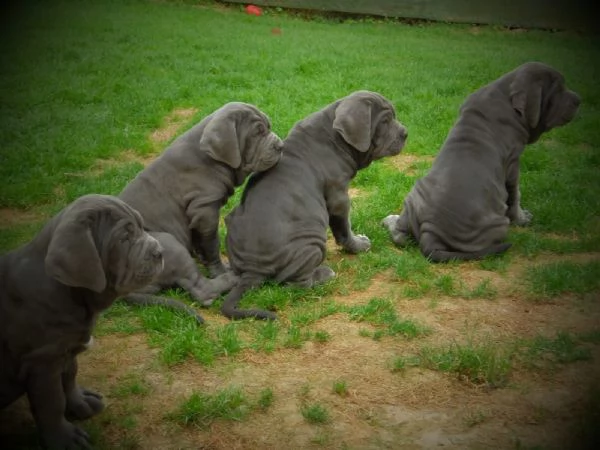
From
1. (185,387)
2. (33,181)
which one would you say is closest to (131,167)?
(33,181)

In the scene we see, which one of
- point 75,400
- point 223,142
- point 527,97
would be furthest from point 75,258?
point 527,97

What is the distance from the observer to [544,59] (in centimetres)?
1017

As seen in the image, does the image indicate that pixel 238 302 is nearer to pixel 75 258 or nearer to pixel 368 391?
pixel 368 391

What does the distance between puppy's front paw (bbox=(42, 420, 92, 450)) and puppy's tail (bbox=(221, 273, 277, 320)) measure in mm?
1863

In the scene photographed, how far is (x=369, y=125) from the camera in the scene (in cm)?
662

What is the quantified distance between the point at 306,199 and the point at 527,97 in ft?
9.24

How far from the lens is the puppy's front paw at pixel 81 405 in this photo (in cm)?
434

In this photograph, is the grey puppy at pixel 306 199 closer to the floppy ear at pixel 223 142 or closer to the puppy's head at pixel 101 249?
the floppy ear at pixel 223 142

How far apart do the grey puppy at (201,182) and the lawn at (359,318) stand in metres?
0.47

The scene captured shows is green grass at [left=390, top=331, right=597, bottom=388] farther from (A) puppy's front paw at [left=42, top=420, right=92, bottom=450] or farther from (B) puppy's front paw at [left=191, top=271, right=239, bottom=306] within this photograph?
(A) puppy's front paw at [left=42, top=420, right=92, bottom=450]

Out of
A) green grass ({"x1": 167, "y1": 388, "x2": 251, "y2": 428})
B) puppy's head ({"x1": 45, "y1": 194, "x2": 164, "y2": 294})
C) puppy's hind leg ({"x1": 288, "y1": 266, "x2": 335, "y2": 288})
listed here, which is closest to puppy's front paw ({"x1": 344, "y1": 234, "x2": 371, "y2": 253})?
puppy's hind leg ({"x1": 288, "y1": 266, "x2": 335, "y2": 288})

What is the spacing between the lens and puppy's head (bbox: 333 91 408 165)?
259 inches

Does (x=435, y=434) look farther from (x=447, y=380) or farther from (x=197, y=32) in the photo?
(x=197, y=32)

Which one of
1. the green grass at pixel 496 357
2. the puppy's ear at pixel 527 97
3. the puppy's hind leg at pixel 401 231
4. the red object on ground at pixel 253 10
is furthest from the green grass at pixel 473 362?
the red object on ground at pixel 253 10
